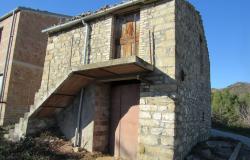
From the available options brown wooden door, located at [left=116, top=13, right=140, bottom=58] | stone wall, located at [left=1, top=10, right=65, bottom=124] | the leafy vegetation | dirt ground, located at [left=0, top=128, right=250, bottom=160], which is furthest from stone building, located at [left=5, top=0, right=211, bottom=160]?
the leafy vegetation

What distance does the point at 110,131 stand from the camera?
868 centimetres

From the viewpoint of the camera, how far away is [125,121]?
8242 mm

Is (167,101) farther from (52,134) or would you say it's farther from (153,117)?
(52,134)

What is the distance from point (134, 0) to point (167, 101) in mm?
3370

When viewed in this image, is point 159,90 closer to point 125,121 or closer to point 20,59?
point 125,121

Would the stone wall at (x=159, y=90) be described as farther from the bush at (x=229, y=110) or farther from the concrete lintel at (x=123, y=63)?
the bush at (x=229, y=110)

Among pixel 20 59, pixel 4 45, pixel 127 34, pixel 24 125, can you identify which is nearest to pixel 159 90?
pixel 127 34

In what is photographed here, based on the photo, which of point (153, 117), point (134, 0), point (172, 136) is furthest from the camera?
point (134, 0)

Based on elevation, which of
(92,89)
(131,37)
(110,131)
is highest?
(131,37)

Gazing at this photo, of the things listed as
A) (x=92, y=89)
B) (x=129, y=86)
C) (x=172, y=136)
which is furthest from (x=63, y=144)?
(x=172, y=136)

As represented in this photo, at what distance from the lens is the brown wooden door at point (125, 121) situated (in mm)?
7949

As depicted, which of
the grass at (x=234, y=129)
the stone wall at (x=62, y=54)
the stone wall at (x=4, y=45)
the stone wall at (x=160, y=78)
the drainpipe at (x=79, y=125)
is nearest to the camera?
the stone wall at (x=160, y=78)

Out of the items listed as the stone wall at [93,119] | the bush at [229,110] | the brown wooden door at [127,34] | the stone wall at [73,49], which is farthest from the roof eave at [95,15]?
the bush at [229,110]

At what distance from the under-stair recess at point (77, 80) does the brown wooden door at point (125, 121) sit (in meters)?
0.68
